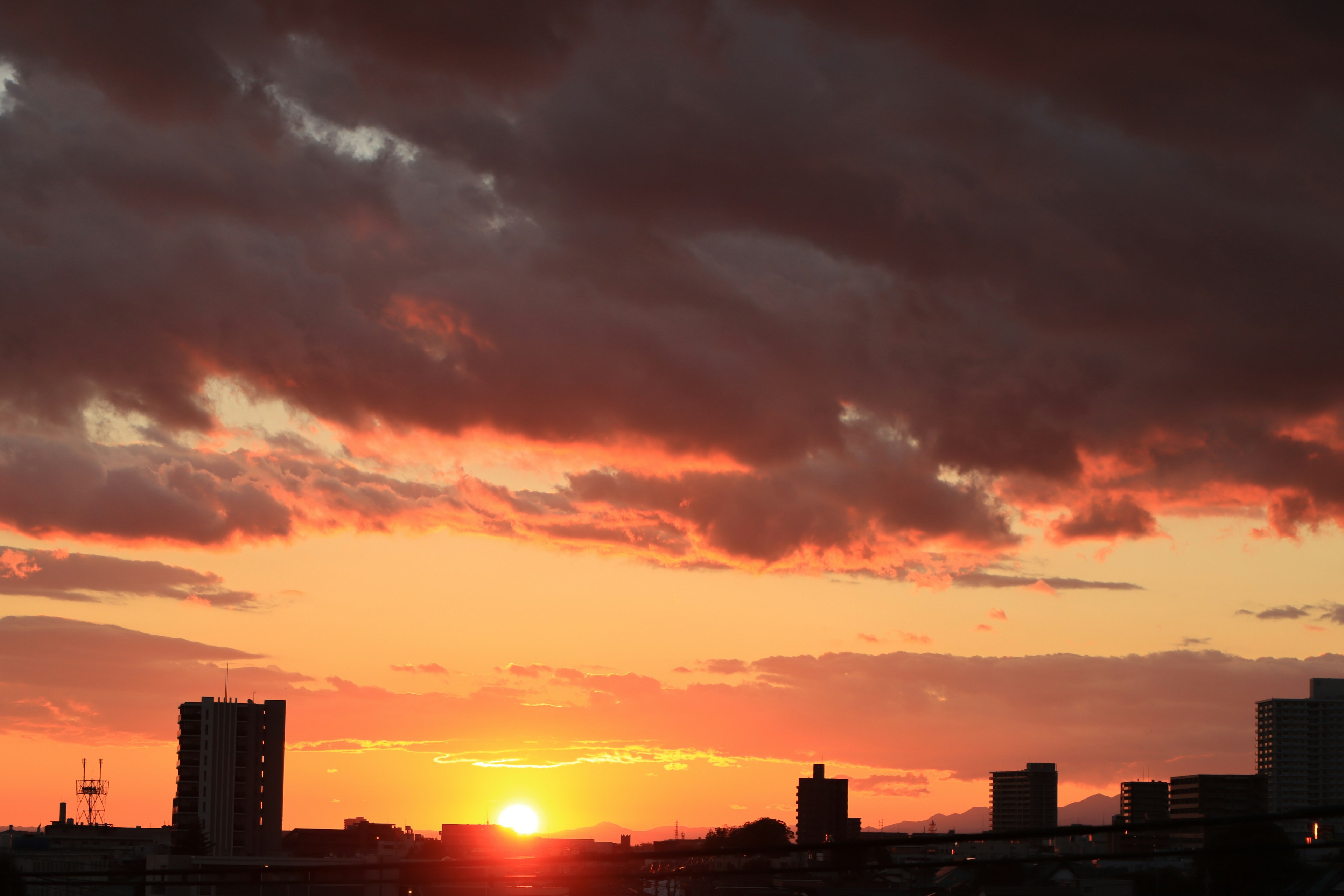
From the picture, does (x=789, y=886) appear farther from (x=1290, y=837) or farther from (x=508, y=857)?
(x=508, y=857)

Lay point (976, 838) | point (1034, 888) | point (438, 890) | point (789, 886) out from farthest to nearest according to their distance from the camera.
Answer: point (789, 886), point (438, 890), point (1034, 888), point (976, 838)

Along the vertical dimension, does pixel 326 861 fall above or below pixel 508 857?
below

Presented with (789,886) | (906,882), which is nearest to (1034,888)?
(906,882)

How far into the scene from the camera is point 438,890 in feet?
423

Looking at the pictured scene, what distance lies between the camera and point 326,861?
173750mm

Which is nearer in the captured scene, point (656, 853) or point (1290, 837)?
point (656, 853)

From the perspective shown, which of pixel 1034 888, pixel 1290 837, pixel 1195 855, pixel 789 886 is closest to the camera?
pixel 1195 855

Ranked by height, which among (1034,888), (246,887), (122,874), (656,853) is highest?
(656,853)

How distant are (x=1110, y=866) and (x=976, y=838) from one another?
164 meters

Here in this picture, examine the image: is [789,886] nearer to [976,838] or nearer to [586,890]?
[586,890]

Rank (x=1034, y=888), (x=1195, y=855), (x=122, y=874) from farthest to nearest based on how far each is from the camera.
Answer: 1. (x=1034, y=888)
2. (x=122, y=874)
3. (x=1195, y=855)

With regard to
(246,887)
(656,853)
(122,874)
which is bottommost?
(246,887)

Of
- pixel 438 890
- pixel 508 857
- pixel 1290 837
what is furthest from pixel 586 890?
pixel 508 857

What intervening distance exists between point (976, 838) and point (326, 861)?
16903cm
